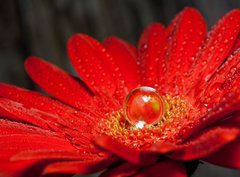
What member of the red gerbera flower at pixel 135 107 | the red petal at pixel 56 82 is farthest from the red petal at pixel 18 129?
the red petal at pixel 56 82

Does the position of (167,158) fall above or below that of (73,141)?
below

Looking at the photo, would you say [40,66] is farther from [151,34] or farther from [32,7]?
[32,7]

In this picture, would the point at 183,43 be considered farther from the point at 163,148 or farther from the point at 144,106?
the point at 163,148

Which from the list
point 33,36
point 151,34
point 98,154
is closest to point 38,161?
point 98,154

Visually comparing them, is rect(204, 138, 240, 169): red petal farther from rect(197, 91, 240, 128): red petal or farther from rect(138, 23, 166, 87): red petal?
rect(138, 23, 166, 87): red petal

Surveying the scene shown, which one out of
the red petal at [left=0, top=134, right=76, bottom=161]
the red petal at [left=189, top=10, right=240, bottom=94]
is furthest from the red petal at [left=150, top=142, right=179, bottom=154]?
the red petal at [left=189, top=10, right=240, bottom=94]

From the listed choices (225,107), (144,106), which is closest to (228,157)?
(225,107)

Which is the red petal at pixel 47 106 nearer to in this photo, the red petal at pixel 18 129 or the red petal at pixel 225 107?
the red petal at pixel 18 129
